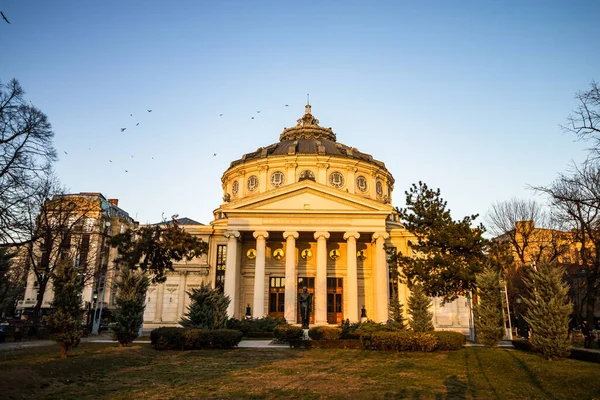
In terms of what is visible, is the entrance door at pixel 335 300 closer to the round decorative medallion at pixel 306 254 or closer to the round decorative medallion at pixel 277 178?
the round decorative medallion at pixel 306 254

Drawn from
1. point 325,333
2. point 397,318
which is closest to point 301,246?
point 397,318

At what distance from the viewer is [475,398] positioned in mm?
12758

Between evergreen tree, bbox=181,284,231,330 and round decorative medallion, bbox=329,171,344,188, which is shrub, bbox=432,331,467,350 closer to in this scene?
evergreen tree, bbox=181,284,231,330

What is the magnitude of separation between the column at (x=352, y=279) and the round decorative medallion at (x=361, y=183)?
1295 centimetres

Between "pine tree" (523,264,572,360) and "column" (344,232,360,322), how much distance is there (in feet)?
73.8

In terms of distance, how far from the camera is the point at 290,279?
4216cm

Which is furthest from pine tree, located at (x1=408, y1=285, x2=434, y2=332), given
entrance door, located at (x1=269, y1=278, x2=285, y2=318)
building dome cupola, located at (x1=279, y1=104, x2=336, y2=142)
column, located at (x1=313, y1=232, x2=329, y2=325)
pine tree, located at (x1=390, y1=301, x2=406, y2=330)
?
building dome cupola, located at (x1=279, y1=104, x2=336, y2=142)

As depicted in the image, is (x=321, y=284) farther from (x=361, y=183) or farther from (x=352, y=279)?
(x=361, y=183)

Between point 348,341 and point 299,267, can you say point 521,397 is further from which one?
point 299,267

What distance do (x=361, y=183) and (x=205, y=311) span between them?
105 ft

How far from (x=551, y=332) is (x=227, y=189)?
45.7m

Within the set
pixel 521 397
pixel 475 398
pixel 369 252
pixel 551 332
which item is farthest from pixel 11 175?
pixel 369 252

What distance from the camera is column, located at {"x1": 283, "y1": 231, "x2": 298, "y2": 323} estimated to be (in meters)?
40.3

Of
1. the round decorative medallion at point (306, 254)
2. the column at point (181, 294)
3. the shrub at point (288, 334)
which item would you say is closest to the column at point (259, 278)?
the round decorative medallion at point (306, 254)
